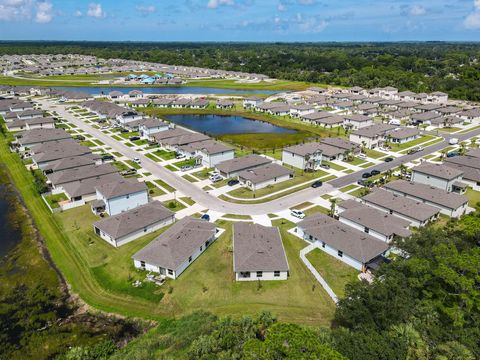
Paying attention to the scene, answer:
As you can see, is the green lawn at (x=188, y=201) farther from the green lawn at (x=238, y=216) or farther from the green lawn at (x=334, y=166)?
the green lawn at (x=334, y=166)

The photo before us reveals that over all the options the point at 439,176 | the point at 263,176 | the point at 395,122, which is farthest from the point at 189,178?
the point at 395,122

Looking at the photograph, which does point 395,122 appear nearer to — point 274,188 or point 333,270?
point 274,188

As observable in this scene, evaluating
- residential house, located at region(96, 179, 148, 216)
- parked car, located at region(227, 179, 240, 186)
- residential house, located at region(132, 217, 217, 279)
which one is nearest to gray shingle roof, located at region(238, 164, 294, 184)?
parked car, located at region(227, 179, 240, 186)

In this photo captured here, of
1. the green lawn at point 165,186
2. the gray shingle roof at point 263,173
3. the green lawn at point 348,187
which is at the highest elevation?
the gray shingle roof at point 263,173

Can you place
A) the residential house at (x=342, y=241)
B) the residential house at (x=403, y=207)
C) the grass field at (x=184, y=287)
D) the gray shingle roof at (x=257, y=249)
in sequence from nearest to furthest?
the grass field at (x=184, y=287), the gray shingle roof at (x=257, y=249), the residential house at (x=342, y=241), the residential house at (x=403, y=207)

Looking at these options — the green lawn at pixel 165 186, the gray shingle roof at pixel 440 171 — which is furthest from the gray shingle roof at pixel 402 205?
the green lawn at pixel 165 186

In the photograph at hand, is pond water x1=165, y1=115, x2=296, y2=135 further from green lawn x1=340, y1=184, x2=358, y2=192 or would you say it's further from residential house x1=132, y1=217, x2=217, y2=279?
residential house x1=132, y1=217, x2=217, y2=279

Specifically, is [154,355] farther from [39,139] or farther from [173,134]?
[39,139]
